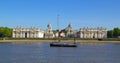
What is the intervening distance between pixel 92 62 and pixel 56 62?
5.57 metres

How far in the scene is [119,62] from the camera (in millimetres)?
61750

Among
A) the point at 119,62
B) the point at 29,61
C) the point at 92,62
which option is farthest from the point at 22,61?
the point at 119,62

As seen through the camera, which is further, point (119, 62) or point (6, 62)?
point (119, 62)

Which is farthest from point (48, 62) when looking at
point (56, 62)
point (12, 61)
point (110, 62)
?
point (110, 62)

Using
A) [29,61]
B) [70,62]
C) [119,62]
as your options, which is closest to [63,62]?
[70,62]

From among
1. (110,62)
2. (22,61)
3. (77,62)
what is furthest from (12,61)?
(110,62)

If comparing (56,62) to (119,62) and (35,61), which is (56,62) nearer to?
(35,61)

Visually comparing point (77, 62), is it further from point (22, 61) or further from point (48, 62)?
point (22, 61)

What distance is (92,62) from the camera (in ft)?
199

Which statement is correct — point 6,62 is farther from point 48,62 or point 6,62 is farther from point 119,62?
point 119,62

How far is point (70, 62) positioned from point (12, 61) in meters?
8.77

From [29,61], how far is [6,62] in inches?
152

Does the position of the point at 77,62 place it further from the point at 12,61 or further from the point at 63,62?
the point at 12,61

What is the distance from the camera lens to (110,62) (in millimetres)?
62188
